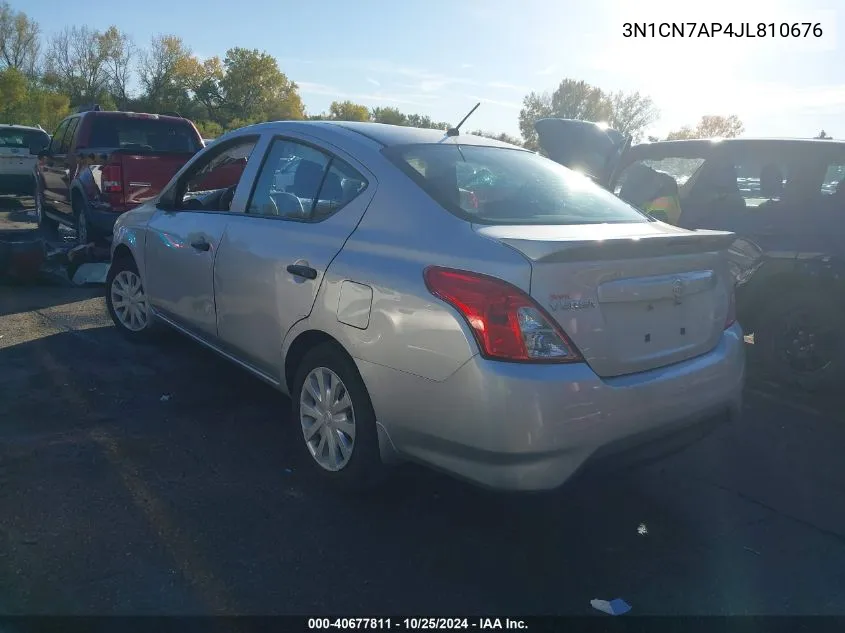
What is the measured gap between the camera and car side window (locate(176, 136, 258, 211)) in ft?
15.0

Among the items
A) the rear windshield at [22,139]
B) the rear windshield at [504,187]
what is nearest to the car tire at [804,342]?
the rear windshield at [504,187]

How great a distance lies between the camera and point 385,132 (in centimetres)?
390

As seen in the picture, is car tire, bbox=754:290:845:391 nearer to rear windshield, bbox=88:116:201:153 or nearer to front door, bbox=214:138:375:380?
front door, bbox=214:138:375:380

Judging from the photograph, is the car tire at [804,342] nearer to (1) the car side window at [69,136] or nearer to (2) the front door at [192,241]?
(2) the front door at [192,241]

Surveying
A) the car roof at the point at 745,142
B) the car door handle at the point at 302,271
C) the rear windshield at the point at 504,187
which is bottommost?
the car door handle at the point at 302,271

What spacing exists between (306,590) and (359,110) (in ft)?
251

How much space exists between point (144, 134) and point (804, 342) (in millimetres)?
8288

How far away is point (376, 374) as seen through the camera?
3.07m

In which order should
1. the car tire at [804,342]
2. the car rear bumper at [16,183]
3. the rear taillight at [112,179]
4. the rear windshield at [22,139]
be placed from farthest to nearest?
the rear windshield at [22,139], the car rear bumper at [16,183], the rear taillight at [112,179], the car tire at [804,342]

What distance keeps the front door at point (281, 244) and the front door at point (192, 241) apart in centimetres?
18

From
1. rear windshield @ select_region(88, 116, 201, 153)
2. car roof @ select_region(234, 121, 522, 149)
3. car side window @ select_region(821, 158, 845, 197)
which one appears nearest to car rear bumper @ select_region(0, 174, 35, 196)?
rear windshield @ select_region(88, 116, 201, 153)

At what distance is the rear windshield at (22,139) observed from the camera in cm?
1589

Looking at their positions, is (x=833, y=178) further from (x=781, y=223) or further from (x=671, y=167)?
(x=671, y=167)

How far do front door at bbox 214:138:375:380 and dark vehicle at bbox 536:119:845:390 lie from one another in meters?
2.13
